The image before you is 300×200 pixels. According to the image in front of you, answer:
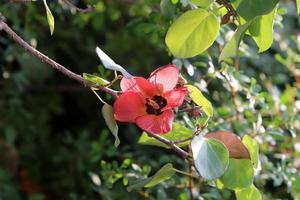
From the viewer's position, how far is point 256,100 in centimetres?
107

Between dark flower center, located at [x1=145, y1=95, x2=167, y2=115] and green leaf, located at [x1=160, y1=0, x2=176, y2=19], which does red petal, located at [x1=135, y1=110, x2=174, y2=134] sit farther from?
A: green leaf, located at [x1=160, y1=0, x2=176, y2=19]

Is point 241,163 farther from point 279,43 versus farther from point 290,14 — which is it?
point 290,14

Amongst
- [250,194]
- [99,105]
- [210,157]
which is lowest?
[99,105]

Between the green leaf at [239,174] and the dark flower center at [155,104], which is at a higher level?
the dark flower center at [155,104]

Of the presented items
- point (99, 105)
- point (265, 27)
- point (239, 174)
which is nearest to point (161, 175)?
point (239, 174)

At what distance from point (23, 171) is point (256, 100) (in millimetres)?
876

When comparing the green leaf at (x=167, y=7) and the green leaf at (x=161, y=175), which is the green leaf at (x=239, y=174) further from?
the green leaf at (x=167, y=7)

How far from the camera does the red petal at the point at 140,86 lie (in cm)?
73

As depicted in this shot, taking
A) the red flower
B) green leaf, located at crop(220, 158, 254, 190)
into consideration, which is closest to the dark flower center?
the red flower

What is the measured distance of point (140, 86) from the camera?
0.73 metres

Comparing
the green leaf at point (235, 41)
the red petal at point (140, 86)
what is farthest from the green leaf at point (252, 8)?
the red petal at point (140, 86)

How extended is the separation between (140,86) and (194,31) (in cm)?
9

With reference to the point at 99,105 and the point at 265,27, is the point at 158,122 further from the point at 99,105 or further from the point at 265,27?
the point at 99,105

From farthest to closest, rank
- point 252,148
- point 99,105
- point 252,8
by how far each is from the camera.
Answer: point 99,105 → point 252,148 → point 252,8
